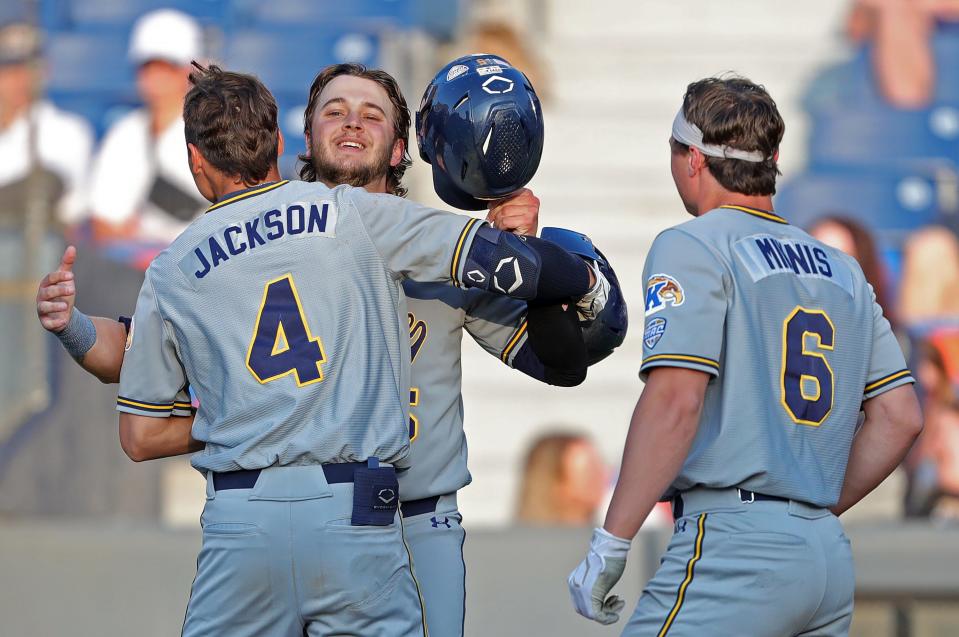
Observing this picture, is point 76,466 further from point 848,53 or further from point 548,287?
point 848,53

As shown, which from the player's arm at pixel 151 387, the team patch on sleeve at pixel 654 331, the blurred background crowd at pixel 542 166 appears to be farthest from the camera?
the blurred background crowd at pixel 542 166

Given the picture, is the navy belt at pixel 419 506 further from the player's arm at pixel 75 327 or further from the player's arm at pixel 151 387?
the player's arm at pixel 75 327

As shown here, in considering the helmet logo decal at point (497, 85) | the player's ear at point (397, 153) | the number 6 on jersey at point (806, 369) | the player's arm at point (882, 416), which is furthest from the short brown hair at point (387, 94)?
the player's arm at point (882, 416)

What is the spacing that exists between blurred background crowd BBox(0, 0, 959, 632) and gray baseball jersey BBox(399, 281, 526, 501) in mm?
4122

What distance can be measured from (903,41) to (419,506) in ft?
24.0

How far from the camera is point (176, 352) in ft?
10.1

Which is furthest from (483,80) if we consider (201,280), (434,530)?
(434,530)

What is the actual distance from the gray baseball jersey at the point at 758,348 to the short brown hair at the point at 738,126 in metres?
0.10

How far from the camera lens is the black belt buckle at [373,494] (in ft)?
9.25

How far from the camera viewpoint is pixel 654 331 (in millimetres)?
2934

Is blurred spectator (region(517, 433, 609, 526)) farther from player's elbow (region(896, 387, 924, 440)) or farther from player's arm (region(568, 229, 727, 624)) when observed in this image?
player's arm (region(568, 229, 727, 624))

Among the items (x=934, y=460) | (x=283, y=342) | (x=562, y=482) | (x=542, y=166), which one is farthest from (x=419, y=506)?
(x=542, y=166)

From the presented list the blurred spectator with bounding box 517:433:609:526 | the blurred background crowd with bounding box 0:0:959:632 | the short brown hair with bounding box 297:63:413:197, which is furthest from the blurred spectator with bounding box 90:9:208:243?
the short brown hair with bounding box 297:63:413:197

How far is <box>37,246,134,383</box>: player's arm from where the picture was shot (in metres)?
3.07
